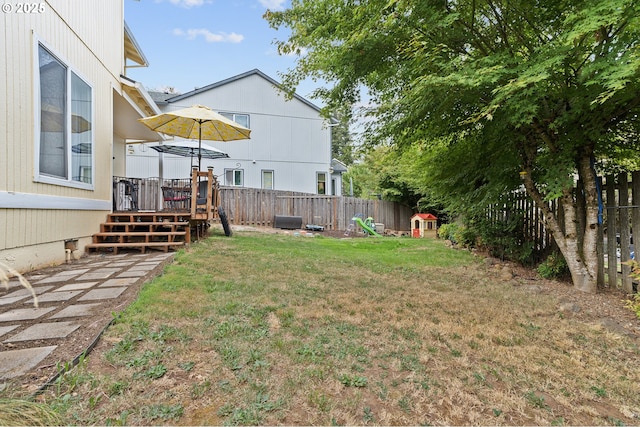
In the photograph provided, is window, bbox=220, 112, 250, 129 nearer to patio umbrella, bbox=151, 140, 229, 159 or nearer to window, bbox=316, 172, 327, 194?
window, bbox=316, 172, 327, 194

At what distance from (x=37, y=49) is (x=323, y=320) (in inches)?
188

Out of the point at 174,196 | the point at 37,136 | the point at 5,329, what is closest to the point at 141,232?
the point at 174,196

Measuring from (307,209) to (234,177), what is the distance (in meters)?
4.13

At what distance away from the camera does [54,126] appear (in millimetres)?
4621

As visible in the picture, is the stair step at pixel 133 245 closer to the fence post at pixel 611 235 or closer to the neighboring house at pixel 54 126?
the neighboring house at pixel 54 126

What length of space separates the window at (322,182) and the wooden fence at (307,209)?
3061 millimetres

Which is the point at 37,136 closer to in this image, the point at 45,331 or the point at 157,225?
the point at 157,225

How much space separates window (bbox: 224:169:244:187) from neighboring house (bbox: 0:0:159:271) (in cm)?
864

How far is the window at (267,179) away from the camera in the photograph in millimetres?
16344

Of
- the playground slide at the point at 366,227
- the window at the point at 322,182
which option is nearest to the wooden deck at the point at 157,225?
the playground slide at the point at 366,227

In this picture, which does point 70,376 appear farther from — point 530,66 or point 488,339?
point 530,66

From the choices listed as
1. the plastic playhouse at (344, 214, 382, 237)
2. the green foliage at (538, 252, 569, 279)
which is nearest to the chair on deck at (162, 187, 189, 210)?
the green foliage at (538, 252, 569, 279)

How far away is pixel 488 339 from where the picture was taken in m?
2.62

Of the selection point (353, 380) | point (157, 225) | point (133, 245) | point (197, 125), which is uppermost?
point (197, 125)
